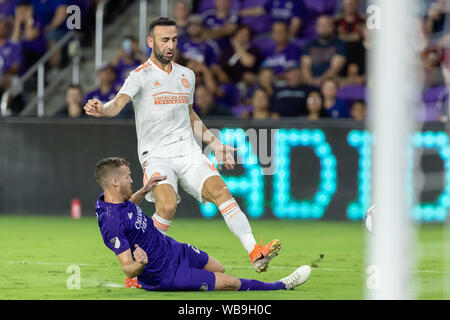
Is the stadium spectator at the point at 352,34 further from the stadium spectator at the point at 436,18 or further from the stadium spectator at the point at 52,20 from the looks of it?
the stadium spectator at the point at 52,20

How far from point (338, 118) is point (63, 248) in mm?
4395

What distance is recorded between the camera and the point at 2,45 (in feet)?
51.6

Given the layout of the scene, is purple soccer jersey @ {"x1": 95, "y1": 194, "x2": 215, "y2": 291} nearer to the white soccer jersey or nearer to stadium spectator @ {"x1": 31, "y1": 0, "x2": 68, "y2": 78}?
the white soccer jersey

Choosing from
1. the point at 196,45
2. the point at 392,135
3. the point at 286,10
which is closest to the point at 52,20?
the point at 196,45

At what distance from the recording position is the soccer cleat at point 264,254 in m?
7.38

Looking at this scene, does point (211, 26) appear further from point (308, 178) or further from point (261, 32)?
point (308, 178)

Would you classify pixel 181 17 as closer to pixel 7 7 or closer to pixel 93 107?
pixel 7 7

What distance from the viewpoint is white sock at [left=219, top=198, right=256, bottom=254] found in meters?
7.66

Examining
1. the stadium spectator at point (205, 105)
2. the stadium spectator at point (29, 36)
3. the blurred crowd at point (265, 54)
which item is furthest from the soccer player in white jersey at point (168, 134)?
the stadium spectator at point (29, 36)

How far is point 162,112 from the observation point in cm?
819

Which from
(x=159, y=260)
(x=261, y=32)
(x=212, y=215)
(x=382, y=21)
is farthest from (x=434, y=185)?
(x=382, y=21)

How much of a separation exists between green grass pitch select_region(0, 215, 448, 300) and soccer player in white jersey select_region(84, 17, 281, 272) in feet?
2.49

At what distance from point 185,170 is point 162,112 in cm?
52
